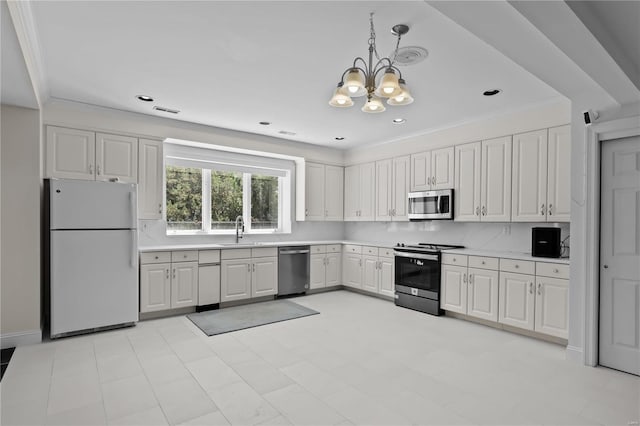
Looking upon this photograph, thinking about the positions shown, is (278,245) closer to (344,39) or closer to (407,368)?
(407,368)

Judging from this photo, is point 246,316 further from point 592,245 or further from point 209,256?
point 592,245

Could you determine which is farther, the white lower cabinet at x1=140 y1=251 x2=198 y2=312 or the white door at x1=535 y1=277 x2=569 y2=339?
the white lower cabinet at x1=140 y1=251 x2=198 y2=312

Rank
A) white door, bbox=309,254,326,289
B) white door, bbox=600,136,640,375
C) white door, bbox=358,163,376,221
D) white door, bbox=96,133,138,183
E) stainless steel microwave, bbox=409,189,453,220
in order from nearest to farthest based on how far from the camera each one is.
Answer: white door, bbox=600,136,640,375
white door, bbox=96,133,138,183
stainless steel microwave, bbox=409,189,453,220
white door, bbox=309,254,326,289
white door, bbox=358,163,376,221

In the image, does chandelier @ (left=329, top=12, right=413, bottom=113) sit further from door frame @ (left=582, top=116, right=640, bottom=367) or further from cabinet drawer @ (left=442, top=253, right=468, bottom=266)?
cabinet drawer @ (left=442, top=253, right=468, bottom=266)

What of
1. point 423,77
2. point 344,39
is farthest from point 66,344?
point 423,77

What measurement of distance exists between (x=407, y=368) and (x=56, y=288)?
3.53 metres

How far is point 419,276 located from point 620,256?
223 centimetres

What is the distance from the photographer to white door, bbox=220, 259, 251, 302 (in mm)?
4855

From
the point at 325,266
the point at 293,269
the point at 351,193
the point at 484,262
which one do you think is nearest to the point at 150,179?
the point at 293,269

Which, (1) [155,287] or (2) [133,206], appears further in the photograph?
(1) [155,287]

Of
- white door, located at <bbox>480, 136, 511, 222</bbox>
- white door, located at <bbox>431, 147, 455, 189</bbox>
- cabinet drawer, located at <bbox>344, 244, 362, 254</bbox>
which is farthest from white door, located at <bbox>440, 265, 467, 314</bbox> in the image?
cabinet drawer, located at <bbox>344, 244, 362, 254</bbox>

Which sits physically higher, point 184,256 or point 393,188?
point 393,188

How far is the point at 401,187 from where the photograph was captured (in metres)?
5.46

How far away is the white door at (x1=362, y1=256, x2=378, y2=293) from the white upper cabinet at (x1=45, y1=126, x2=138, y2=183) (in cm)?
353
